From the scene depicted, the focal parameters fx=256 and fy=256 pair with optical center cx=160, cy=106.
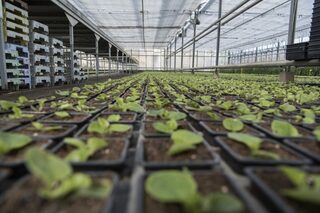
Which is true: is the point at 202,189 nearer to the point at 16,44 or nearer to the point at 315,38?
the point at 315,38

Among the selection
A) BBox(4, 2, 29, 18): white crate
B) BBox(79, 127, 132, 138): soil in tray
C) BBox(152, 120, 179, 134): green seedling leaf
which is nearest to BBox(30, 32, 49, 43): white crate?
BBox(4, 2, 29, 18): white crate

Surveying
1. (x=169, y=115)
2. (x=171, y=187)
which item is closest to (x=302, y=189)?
(x=171, y=187)

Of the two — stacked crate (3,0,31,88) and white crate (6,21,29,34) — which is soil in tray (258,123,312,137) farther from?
white crate (6,21,29,34)

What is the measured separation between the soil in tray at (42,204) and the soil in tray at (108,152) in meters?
0.16

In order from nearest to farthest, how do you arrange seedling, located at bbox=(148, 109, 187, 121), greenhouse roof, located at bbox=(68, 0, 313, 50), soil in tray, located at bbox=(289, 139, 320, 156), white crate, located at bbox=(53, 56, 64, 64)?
1. soil in tray, located at bbox=(289, 139, 320, 156)
2. seedling, located at bbox=(148, 109, 187, 121)
3. white crate, located at bbox=(53, 56, 64, 64)
4. greenhouse roof, located at bbox=(68, 0, 313, 50)

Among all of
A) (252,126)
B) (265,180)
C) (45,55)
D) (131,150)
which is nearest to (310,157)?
(265,180)

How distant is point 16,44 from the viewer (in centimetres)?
247

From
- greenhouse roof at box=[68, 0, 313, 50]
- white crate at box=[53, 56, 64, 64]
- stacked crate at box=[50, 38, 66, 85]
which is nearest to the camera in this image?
stacked crate at box=[50, 38, 66, 85]

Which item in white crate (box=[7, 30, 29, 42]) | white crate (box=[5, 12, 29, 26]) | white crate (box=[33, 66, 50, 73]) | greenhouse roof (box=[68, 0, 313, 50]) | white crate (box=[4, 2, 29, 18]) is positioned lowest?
white crate (box=[33, 66, 50, 73])

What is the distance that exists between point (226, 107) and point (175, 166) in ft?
2.44

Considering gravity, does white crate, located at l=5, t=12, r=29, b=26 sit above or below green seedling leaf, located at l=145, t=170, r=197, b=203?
above

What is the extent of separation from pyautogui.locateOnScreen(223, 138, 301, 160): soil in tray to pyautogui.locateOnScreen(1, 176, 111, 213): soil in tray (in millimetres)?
355

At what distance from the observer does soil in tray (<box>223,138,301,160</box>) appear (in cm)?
58

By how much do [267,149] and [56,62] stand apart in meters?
3.59
